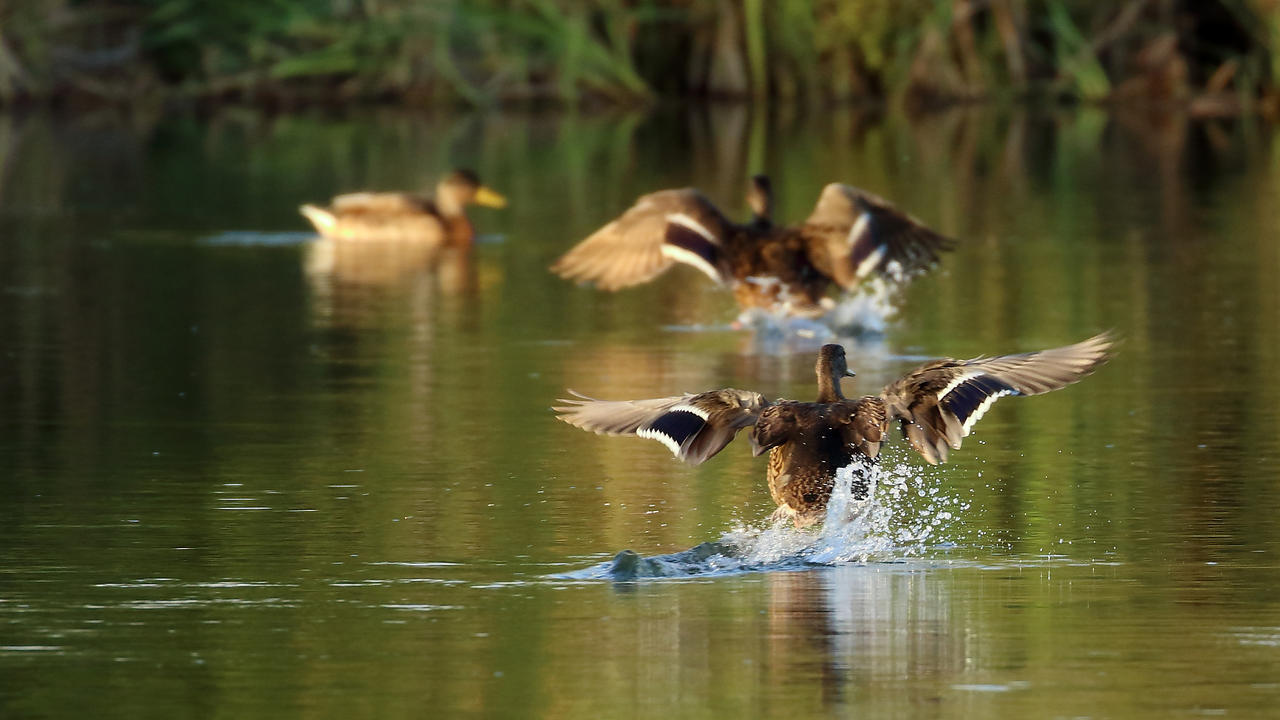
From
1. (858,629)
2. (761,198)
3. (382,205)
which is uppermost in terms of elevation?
(382,205)

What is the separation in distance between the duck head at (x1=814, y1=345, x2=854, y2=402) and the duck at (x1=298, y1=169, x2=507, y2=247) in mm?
10467

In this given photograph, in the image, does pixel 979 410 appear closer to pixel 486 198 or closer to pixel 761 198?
pixel 761 198

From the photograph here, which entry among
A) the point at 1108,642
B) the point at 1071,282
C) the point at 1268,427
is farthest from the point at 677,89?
the point at 1108,642

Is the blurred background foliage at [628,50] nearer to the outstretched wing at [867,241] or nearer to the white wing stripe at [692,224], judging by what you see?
the outstretched wing at [867,241]

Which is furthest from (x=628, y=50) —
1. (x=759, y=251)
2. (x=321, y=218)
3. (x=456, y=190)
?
(x=759, y=251)

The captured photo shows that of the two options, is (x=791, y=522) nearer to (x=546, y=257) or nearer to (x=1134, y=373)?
(x=1134, y=373)

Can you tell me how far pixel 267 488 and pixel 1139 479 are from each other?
2949 millimetres

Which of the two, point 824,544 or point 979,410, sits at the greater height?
point 979,410

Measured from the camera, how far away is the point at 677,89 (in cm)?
3803

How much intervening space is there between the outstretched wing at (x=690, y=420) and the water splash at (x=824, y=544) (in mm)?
298

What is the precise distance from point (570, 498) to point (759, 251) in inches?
194

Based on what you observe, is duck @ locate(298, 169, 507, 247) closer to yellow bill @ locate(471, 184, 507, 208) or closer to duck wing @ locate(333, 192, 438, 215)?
duck wing @ locate(333, 192, 438, 215)

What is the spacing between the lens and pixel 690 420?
8.30 metres

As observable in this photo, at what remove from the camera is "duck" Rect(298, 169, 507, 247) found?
63.3 feet
